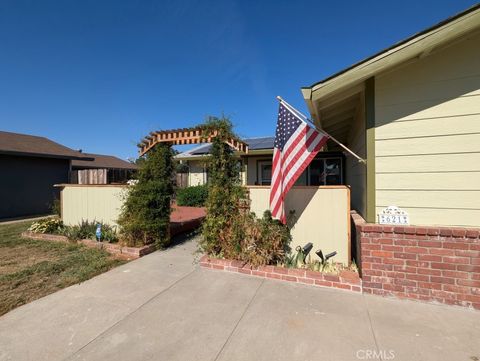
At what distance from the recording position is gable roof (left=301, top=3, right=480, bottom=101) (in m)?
2.76

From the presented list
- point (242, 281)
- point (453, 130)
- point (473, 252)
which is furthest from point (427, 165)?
point (242, 281)

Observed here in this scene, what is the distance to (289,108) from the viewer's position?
12.7 feet

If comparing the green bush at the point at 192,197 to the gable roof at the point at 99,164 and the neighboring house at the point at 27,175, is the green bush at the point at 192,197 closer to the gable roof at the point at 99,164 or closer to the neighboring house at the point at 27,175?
the neighboring house at the point at 27,175

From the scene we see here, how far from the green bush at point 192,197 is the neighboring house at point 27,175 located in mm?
5598

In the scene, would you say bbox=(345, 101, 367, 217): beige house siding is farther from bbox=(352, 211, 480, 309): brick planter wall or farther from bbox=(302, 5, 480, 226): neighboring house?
bbox=(352, 211, 480, 309): brick planter wall

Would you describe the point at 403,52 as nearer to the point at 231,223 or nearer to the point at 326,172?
the point at 231,223

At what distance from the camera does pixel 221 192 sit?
15.2 feet

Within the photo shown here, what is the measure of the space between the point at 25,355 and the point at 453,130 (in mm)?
5188

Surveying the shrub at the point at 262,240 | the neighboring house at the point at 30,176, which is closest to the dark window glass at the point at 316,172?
the shrub at the point at 262,240

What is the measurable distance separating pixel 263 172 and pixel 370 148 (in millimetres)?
8316

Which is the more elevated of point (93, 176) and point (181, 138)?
point (181, 138)

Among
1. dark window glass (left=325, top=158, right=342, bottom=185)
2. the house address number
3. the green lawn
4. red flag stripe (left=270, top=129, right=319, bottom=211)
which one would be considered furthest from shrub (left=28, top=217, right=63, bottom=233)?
dark window glass (left=325, top=158, right=342, bottom=185)

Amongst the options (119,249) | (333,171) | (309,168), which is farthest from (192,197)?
(119,249)

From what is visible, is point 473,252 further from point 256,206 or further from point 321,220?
point 256,206
